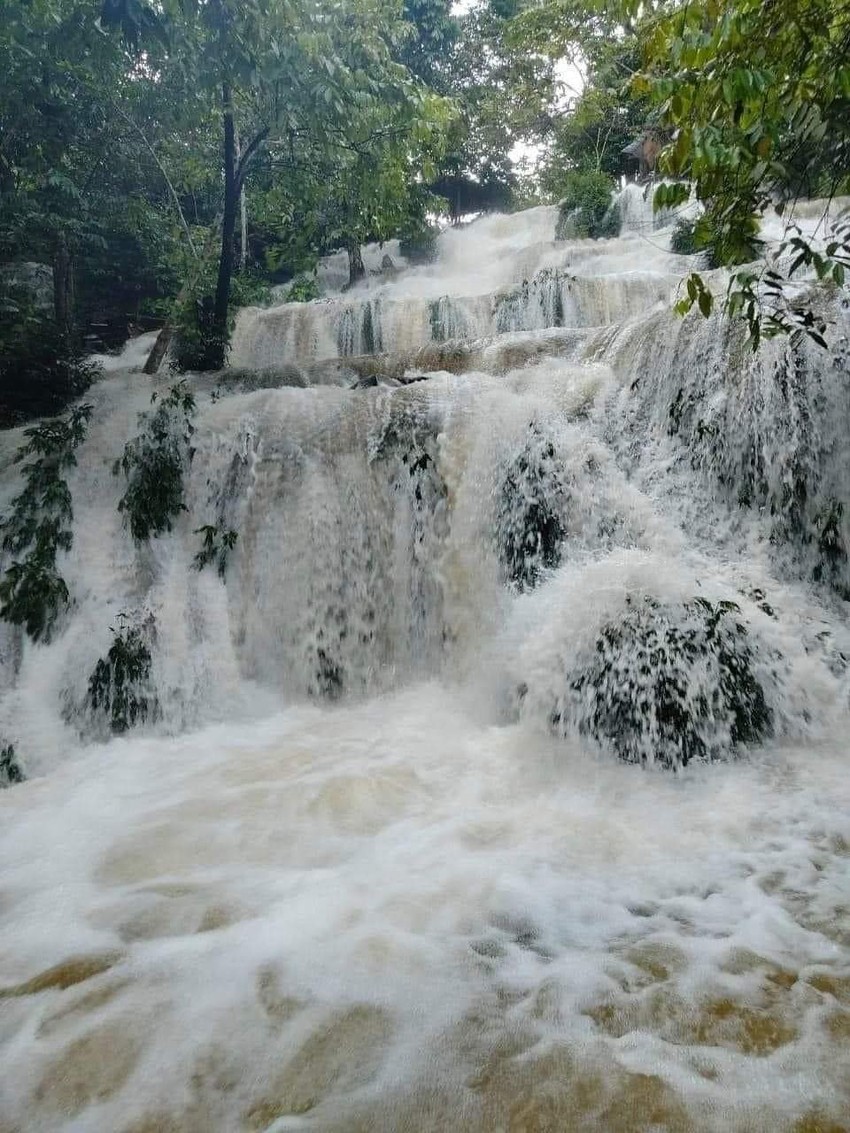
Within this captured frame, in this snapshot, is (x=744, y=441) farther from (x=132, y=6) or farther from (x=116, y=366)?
(x=116, y=366)

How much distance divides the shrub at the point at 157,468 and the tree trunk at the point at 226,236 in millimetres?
2925

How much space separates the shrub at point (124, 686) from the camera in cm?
455

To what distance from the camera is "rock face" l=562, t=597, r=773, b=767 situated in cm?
361

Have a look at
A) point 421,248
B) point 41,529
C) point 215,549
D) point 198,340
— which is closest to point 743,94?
point 215,549

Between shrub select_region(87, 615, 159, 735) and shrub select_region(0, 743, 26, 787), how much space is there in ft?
1.73

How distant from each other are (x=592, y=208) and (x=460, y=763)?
50.7ft

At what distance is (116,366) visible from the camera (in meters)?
10.1

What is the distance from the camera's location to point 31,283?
11.1 meters

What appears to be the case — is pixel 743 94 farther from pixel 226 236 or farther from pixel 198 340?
pixel 198 340

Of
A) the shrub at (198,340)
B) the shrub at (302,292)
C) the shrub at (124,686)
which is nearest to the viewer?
the shrub at (124,686)

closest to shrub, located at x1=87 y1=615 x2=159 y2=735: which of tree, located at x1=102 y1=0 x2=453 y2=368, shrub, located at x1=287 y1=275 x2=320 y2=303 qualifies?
tree, located at x1=102 y1=0 x2=453 y2=368

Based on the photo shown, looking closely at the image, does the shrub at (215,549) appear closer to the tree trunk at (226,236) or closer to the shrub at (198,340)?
the shrub at (198,340)

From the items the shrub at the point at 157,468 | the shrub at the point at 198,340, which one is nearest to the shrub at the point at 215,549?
the shrub at the point at 157,468

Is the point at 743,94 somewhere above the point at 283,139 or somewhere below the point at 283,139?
below
